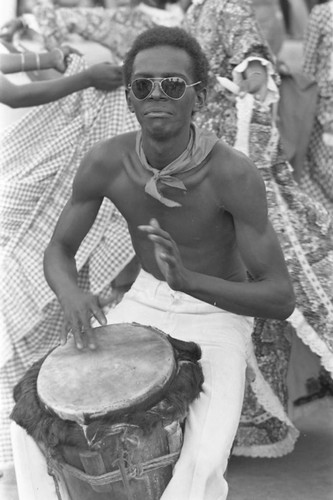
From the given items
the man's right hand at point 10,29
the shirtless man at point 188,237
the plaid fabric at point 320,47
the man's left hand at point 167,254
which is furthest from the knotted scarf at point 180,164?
the man's right hand at point 10,29

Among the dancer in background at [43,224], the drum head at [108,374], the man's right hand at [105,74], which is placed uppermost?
the man's right hand at [105,74]

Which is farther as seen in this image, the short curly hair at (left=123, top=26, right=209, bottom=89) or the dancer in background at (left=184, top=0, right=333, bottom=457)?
the dancer in background at (left=184, top=0, right=333, bottom=457)

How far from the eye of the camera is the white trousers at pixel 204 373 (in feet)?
9.95

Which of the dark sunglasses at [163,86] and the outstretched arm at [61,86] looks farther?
the outstretched arm at [61,86]

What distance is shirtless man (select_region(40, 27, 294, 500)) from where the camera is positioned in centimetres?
312

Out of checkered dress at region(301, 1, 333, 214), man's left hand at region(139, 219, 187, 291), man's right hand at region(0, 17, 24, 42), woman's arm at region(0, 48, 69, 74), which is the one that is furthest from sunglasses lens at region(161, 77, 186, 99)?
man's right hand at region(0, 17, 24, 42)

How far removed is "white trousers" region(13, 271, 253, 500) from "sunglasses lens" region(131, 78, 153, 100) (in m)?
0.69

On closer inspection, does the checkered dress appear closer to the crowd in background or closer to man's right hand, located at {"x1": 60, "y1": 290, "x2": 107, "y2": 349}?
the crowd in background

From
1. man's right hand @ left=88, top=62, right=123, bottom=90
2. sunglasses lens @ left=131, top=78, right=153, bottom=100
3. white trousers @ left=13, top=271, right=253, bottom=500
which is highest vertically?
sunglasses lens @ left=131, top=78, right=153, bottom=100

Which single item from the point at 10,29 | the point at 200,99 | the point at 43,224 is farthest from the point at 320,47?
the point at 200,99

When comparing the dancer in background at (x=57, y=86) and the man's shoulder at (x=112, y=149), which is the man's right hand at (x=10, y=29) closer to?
the dancer in background at (x=57, y=86)

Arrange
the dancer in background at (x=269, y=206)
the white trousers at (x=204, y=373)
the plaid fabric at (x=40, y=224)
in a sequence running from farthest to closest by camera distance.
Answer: the plaid fabric at (x=40, y=224) < the dancer in background at (x=269, y=206) < the white trousers at (x=204, y=373)

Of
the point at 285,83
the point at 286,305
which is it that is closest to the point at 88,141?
the point at 285,83

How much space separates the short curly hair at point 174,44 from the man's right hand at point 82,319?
2.52 feet
